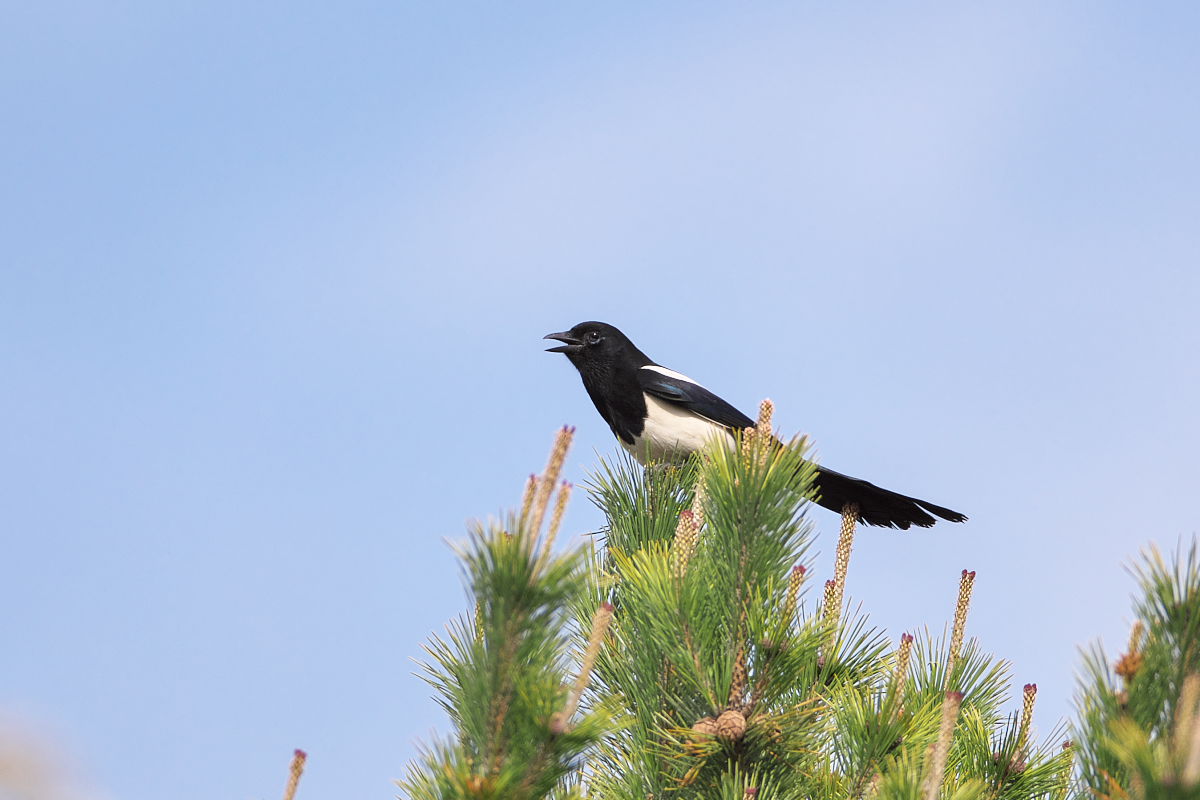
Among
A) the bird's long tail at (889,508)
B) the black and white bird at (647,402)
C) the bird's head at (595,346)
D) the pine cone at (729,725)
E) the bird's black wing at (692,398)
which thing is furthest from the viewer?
the bird's head at (595,346)

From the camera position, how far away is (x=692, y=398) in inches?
228

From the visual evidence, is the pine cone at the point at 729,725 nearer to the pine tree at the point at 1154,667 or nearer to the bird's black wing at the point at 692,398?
the pine tree at the point at 1154,667

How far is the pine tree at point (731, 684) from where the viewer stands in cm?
165

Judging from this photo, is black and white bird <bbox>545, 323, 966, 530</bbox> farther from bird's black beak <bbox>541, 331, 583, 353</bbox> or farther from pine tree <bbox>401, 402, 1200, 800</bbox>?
pine tree <bbox>401, 402, 1200, 800</bbox>

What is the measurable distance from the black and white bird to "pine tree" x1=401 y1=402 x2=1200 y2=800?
2.30 meters

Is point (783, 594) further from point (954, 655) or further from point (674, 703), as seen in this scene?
point (954, 655)

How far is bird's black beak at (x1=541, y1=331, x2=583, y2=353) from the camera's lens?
6332mm

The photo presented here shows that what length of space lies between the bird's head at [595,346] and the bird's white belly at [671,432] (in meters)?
0.47

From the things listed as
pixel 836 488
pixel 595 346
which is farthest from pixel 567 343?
pixel 836 488

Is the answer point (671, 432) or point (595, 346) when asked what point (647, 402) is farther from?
point (595, 346)

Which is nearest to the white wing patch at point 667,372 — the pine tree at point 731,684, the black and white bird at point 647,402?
the black and white bird at point 647,402

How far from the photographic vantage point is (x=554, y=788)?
1747 mm

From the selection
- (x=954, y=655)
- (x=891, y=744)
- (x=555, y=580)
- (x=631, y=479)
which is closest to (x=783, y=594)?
(x=891, y=744)

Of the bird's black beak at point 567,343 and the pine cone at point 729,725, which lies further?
the bird's black beak at point 567,343
